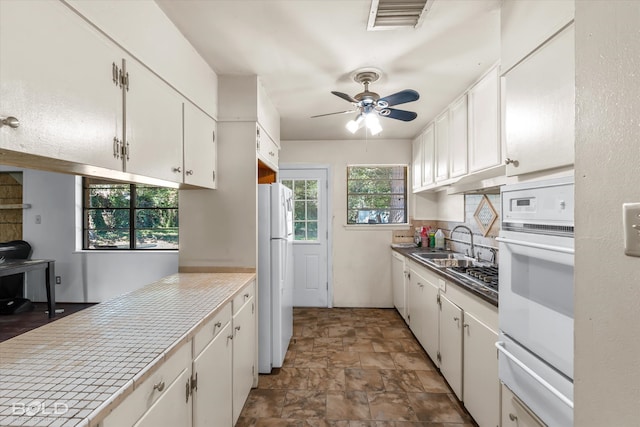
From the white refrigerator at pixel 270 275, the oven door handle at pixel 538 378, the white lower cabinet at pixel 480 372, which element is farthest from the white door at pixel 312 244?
the oven door handle at pixel 538 378

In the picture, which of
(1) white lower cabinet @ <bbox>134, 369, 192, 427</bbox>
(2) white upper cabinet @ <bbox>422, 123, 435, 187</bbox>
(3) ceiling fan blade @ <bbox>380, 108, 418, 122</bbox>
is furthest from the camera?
(2) white upper cabinet @ <bbox>422, 123, 435, 187</bbox>

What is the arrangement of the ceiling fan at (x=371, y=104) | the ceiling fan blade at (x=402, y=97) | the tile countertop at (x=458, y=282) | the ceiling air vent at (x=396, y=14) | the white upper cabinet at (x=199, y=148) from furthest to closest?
the ceiling fan at (x=371, y=104)
the ceiling fan blade at (x=402, y=97)
the white upper cabinet at (x=199, y=148)
the tile countertop at (x=458, y=282)
the ceiling air vent at (x=396, y=14)

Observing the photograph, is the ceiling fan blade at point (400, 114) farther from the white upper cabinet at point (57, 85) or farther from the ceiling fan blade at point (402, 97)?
the white upper cabinet at point (57, 85)

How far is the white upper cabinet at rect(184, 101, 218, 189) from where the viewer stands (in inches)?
76.5

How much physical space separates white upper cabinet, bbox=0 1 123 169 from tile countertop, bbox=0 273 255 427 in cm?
67

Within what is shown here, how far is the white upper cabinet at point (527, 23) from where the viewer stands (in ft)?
3.89

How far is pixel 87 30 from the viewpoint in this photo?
1127 millimetres

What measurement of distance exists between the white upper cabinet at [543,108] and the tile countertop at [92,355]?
1612mm

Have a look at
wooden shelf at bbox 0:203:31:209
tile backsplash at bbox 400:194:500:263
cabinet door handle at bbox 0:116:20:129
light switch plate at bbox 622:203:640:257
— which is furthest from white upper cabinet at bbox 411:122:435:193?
wooden shelf at bbox 0:203:31:209

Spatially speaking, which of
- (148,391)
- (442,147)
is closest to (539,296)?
(148,391)

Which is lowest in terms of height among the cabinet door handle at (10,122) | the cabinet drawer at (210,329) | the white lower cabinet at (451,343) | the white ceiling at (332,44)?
the white lower cabinet at (451,343)

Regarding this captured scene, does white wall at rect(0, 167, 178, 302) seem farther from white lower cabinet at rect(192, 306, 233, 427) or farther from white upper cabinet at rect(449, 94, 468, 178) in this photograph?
white upper cabinet at rect(449, 94, 468, 178)

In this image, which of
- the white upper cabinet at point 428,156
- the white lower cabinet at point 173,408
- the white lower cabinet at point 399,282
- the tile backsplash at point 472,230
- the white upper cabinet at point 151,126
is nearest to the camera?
the white lower cabinet at point 173,408

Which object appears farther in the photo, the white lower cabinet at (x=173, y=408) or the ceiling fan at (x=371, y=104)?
the ceiling fan at (x=371, y=104)
